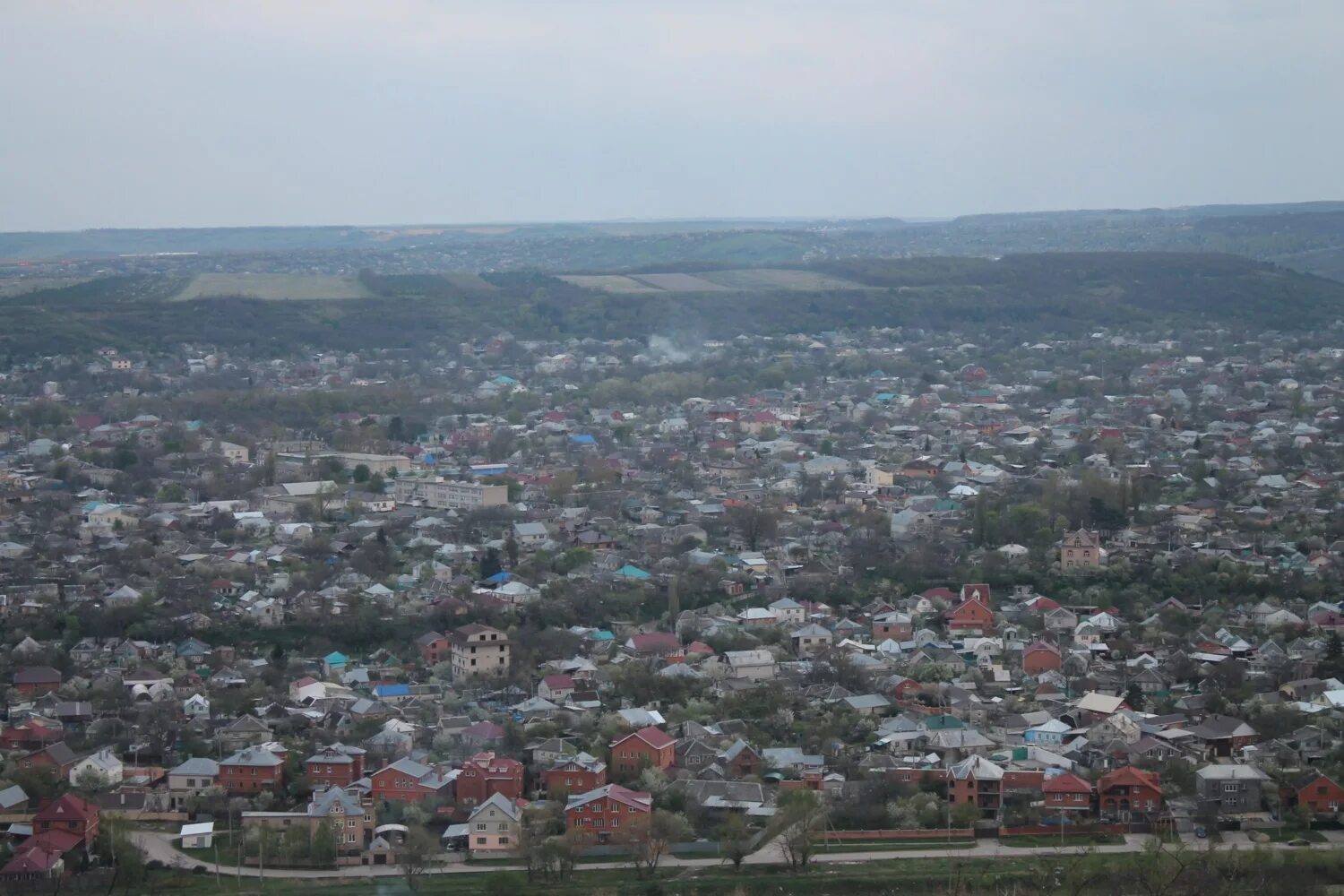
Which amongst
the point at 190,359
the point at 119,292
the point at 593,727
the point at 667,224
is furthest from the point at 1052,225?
the point at 593,727

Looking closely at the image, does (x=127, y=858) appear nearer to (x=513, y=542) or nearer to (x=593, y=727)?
(x=593, y=727)

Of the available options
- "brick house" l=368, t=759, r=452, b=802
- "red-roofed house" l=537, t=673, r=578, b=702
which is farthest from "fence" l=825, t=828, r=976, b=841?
"red-roofed house" l=537, t=673, r=578, b=702

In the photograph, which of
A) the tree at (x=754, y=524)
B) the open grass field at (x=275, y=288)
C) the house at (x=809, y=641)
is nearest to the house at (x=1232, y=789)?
the house at (x=809, y=641)

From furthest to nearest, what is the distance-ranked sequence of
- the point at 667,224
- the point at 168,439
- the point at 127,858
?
the point at 667,224 → the point at 168,439 → the point at 127,858

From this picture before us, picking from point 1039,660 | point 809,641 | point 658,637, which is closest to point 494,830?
point 658,637

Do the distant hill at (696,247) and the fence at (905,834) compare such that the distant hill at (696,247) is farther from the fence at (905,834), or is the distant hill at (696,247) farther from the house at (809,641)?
the fence at (905,834)

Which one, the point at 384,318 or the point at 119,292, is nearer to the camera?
the point at 384,318

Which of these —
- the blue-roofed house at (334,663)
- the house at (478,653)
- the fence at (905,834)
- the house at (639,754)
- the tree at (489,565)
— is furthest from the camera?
the tree at (489,565)
